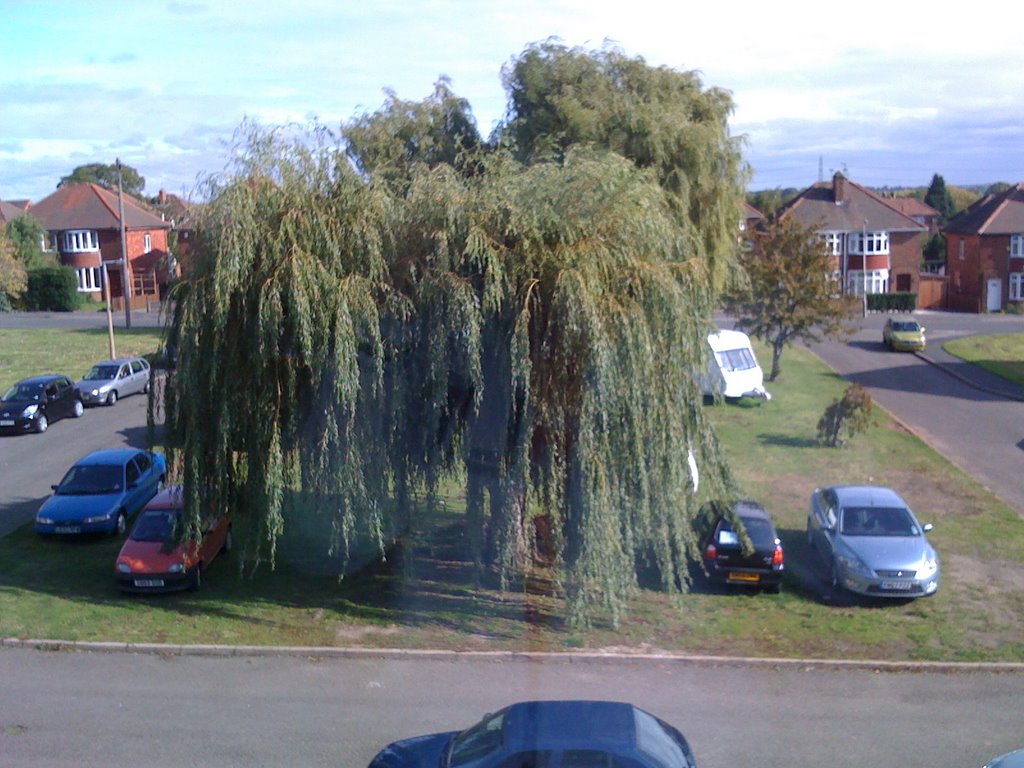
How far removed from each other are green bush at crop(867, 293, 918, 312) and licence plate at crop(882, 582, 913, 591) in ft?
165

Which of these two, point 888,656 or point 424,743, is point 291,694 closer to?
point 424,743

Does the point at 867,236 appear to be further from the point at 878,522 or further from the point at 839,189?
the point at 878,522

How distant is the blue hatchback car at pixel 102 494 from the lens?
1752cm

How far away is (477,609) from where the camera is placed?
1432cm

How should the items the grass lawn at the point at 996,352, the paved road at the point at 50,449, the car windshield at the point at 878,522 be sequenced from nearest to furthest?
the car windshield at the point at 878,522 → the paved road at the point at 50,449 → the grass lawn at the point at 996,352

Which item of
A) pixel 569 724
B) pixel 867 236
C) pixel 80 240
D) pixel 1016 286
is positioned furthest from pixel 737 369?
pixel 80 240

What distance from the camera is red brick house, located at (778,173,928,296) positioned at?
6303cm

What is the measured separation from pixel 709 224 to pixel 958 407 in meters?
11.4

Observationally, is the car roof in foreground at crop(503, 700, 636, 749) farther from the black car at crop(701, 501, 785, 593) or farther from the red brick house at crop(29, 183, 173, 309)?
the red brick house at crop(29, 183, 173, 309)

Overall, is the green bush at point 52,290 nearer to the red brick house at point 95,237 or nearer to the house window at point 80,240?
the red brick house at point 95,237

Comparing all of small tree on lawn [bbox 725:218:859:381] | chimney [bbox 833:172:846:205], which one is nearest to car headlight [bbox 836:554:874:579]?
small tree on lawn [bbox 725:218:859:381]

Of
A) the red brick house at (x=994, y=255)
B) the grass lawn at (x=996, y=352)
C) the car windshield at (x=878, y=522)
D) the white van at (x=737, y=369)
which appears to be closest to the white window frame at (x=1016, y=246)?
the red brick house at (x=994, y=255)

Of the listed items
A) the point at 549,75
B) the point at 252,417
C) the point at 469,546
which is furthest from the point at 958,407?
the point at 252,417

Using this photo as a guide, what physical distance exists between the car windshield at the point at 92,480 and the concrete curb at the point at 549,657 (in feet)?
19.1
